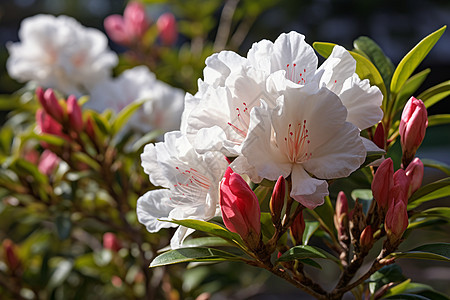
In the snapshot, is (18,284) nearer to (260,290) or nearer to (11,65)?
(11,65)

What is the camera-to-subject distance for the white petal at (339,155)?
581 millimetres

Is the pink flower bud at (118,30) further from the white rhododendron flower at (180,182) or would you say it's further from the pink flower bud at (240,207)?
the pink flower bud at (240,207)

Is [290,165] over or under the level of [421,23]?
over

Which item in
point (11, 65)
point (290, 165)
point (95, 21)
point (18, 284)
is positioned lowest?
point (95, 21)

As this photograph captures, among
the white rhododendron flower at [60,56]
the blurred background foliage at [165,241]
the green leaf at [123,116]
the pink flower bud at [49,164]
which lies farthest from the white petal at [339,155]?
the white rhododendron flower at [60,56]

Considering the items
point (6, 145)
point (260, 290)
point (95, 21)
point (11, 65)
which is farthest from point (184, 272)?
point (95, 21)

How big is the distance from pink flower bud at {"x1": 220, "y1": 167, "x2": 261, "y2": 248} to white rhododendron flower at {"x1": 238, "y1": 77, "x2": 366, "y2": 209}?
0.03 m

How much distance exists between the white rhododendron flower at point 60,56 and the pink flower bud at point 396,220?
3.48 feet

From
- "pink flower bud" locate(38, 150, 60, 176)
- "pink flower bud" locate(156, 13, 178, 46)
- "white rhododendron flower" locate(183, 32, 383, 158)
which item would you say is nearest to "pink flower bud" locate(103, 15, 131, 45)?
"pink flower bud" locate(156, 13, 178, 46)

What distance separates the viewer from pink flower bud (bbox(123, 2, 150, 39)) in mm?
2100

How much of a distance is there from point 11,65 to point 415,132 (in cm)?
117

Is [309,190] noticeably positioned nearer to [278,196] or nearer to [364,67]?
[278,196]

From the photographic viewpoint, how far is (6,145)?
1423mm

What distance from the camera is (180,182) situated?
2.24 feet
